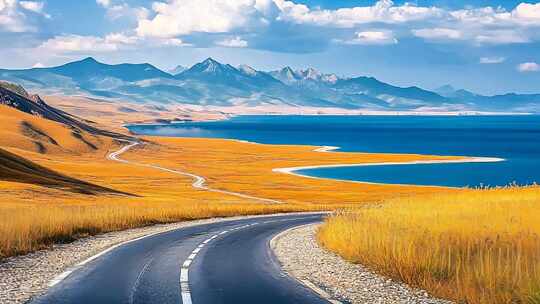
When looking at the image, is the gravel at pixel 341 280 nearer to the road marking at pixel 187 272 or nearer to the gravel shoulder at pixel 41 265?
the road marking at pixel 187 272

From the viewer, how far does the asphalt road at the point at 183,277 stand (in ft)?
43.4

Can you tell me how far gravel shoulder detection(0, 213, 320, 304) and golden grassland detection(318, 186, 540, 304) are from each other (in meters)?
7.53

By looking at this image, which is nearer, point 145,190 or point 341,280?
point 341,280

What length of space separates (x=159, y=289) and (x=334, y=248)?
8.72 m

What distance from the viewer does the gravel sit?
13.1 meters

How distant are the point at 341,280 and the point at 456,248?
11.7 ft

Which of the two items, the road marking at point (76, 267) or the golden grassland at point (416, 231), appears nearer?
the golden grassland at point (416, 231)

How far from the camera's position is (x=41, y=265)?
1773cm

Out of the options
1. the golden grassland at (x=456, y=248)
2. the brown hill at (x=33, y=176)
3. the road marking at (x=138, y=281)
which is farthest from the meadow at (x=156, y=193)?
the golden grassland at (x=456, y=248)

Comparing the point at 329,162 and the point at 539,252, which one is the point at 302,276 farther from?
the point at 329,162

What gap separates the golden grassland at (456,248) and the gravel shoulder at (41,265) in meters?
7.53

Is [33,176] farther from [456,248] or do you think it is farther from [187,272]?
[456,248]

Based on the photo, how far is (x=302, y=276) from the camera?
1612 cm

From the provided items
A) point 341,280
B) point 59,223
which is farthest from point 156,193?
point 341,280
